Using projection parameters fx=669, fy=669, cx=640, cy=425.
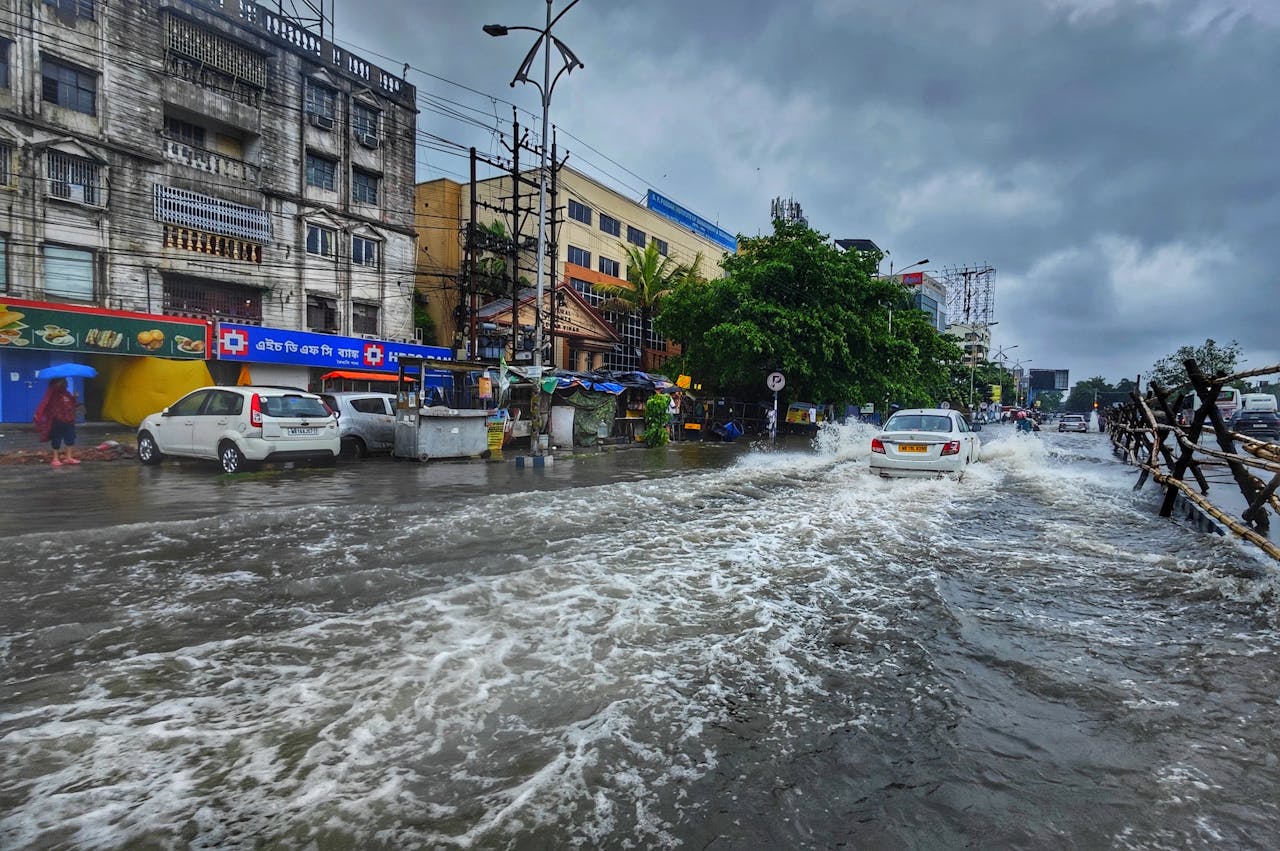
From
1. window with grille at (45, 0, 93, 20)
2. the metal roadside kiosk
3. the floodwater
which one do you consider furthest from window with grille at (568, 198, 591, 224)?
the floodwater

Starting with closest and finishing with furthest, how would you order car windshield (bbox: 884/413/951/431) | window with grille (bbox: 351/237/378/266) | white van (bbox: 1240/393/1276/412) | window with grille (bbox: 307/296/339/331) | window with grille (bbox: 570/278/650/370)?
car windshield (bbox: 884/413/951/431)
window with grille (bbox: 307/296/339/331)
window with grille (bbox: 351/237/378/266)
white van (bbox: 1240/393/1276/412)
window with grille (bbox: 570/278/650/370)

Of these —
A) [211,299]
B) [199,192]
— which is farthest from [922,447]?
[199,192]

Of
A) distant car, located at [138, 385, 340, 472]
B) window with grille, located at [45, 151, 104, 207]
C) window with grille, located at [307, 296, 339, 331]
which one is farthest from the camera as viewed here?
window with grille, located at [307, 296, 339, 331]

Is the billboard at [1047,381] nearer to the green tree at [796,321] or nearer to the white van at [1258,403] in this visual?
the white van at [1258,403]

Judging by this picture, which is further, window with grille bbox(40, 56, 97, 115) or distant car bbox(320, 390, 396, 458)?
window with grille bbox(40, 56, 97, 115)

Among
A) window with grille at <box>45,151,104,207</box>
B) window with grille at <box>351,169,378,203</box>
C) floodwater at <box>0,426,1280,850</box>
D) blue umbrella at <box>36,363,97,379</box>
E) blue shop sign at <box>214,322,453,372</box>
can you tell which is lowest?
floodwater at <box>0,426,1280,850</box>

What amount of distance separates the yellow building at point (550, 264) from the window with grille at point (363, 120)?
498cm

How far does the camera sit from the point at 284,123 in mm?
23547

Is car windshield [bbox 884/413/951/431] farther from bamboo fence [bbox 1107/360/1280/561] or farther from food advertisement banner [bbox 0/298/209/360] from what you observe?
food advertisement banner [bbox 0/298/209/360]

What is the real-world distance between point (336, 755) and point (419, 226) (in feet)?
Answer: 110

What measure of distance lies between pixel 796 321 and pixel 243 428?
837 inches

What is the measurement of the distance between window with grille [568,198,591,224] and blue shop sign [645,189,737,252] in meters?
7.17

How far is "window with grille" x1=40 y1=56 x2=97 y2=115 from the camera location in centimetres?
1842

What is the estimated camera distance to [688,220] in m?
48.2
